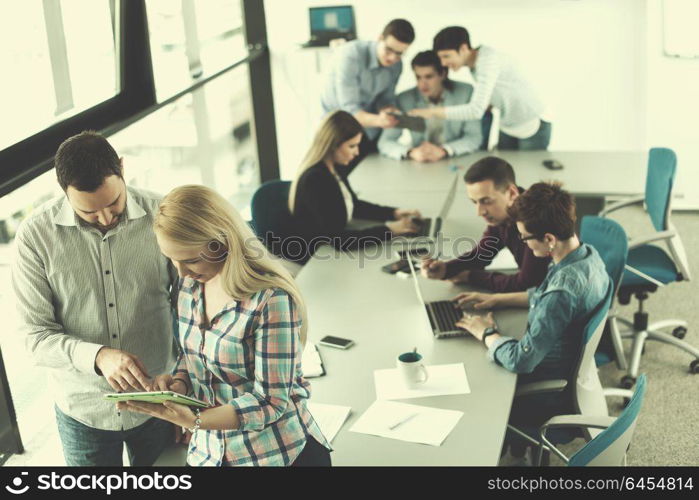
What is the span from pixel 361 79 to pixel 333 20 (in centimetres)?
138

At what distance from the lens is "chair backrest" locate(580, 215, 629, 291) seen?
12.3ft

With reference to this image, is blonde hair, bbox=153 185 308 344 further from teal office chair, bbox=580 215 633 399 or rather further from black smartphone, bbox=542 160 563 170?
black smartphone, bbox=542 160 563 170

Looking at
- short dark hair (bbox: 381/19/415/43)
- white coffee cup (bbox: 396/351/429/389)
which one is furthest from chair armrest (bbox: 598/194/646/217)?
white coffee cup (bbox: 396/351/429/389)

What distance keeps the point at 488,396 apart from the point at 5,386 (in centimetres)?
177

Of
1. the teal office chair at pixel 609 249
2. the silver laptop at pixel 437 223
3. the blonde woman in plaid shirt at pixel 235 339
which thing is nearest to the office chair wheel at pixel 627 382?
the teal office chair at pixel 609 249

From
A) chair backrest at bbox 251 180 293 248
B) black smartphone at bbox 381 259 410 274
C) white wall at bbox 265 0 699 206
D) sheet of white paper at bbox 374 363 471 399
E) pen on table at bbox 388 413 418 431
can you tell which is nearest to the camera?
pen on table at bbox 388 413 418 431

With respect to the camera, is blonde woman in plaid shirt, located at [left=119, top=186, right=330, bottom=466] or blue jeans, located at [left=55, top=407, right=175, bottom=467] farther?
blue jeans, located at [left=55, top=407, right=175, bottom=467]

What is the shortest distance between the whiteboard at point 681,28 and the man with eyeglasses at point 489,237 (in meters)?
3.22

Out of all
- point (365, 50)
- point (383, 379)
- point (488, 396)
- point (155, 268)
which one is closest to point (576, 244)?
point (488, 396)

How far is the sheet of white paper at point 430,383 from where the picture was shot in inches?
113

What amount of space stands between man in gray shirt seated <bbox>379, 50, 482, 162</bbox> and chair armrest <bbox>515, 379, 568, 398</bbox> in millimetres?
2698

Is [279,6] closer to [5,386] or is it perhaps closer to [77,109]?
[77,109]

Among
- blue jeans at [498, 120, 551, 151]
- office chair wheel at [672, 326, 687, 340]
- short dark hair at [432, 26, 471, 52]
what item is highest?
short dark hair at [432, 26, 471, 52]

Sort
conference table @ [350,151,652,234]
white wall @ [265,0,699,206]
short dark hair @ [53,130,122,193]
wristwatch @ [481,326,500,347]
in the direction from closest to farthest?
1. short dark hair @ [53,130,122,193]
2. wristwatch @ [481,326,500,347]
3. conference table @ [350,151,652,234]
4. white wall @ [265,0,699,206]
